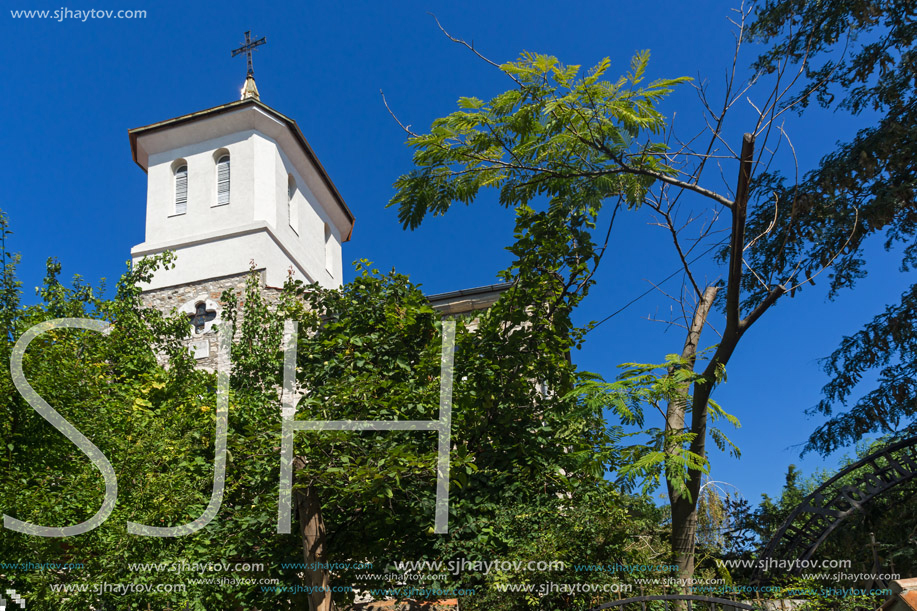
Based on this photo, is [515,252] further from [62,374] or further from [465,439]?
[62,374]

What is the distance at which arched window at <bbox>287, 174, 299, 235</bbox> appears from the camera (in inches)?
692

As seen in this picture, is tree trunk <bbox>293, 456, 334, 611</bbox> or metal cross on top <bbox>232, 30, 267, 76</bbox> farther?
metal cross on top <bbox>232, 30, 267, 76</bbox>

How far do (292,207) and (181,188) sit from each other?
2.66 m

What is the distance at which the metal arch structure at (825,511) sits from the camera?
9242 millimetres

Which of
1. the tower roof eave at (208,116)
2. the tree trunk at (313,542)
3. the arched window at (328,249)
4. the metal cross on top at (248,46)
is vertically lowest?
the tree trunk at (313,542)

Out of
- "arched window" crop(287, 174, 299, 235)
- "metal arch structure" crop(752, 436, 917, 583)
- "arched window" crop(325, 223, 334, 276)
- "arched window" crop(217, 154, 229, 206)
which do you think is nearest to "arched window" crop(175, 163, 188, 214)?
"arched window" crop(217, 154, 229, 206)

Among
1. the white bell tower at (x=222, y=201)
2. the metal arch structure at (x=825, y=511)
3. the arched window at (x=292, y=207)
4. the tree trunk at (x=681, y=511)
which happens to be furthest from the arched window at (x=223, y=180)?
the metal arch structure at (x=825, y=511)

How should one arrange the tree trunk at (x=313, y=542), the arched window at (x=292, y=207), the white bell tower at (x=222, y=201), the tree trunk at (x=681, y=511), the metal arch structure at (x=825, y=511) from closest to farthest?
the tree trunk at (x=681, y=511)
the tree trunk at (x=313, y=542)
the metal arch structure at (x=825, y=511)
the white bell tower at (x=222, y=201)
the arched window at (x=292, y=207)

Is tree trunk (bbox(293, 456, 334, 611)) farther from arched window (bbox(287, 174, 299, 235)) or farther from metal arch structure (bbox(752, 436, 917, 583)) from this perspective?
arched window (bbox(287, 174, 299, 235))

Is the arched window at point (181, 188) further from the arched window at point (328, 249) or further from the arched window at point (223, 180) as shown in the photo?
the arched window at point (328, 249)

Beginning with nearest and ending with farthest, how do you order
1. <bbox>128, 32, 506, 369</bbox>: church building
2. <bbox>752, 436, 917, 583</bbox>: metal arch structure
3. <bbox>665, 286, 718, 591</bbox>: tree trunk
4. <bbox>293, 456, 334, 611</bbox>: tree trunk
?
<bbox>665, 286, 718, 591</bbox>: tree trunk
<bbox>293, 456, 334, 611</bbox>: tree trunk
<bbox>752, 436, 917, 583</bbox>: metal arch structure
<bbox>128, 32, 506, 369</bbox>: church building

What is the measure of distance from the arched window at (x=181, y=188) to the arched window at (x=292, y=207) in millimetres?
2435

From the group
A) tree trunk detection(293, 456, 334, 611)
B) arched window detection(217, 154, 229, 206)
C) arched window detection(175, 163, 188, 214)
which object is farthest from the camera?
arched window detection(175, 163, 188, 214)

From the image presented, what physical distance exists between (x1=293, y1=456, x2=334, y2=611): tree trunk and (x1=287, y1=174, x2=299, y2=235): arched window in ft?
37.7
